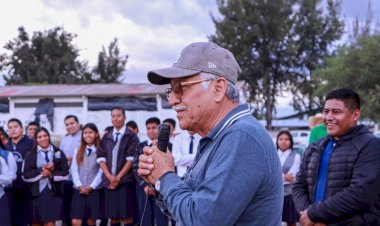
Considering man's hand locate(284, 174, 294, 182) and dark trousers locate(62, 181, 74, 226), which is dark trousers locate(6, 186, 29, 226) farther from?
man's hand locate(284, 174, 294, 182)

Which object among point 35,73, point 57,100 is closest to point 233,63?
point 57,100

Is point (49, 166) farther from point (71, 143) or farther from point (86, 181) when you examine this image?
point (71, 143)

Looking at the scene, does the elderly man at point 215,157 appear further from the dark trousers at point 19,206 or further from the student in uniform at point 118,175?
the dark trousers at point 19,206

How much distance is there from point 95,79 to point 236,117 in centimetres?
4552

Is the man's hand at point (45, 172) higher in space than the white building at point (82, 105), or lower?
lower

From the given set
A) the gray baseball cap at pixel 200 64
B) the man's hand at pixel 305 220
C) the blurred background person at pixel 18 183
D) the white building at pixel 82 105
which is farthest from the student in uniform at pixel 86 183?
the white building at pixel 82 105

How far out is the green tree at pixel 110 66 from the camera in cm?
4641

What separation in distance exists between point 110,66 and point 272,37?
14.4 meters

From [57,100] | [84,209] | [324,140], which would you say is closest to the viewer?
[324,140]

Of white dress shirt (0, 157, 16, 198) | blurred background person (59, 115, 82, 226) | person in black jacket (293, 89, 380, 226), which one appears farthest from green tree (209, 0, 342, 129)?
person in black jacket (293, 89, 380, 226)

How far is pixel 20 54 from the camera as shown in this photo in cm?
4806

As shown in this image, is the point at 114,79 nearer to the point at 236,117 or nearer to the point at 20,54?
the point at 20,54

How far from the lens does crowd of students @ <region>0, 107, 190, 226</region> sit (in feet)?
28.0

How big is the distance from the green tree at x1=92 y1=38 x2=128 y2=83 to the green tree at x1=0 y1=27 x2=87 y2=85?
2.17 meters
